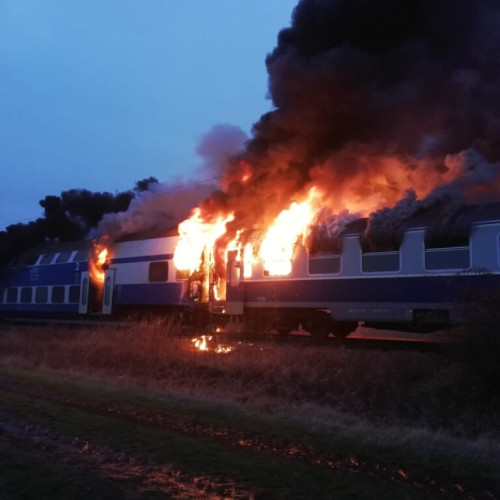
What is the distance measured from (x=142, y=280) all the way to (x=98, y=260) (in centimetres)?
356

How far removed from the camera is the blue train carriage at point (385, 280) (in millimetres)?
12711

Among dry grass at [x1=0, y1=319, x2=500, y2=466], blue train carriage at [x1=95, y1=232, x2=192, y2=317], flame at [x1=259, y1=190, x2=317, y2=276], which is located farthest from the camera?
blue train carriage at [x1=95, y1=232, x2=192, y2=317]

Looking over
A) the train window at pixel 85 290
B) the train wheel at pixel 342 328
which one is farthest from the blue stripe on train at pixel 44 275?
the train wheel at pixel 342 328

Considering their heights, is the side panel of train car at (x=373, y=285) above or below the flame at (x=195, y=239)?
below

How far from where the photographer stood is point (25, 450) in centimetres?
596

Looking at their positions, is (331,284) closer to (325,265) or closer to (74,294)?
(325,265)

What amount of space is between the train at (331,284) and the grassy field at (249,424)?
1.82m

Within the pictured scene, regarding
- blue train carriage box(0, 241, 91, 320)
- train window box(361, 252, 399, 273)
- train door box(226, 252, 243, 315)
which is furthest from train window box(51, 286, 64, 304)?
train window box(361, 252, 399, 273)

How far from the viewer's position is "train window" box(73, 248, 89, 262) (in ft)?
81.1

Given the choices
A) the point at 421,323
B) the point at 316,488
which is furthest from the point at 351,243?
the point at 316,488

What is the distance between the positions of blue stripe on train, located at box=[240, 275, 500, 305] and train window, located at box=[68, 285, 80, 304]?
1078 cm

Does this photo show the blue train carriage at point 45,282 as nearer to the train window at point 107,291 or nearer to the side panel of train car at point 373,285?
the train window at point 107,291

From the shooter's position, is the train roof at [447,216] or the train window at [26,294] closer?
the train roof at [447,216]

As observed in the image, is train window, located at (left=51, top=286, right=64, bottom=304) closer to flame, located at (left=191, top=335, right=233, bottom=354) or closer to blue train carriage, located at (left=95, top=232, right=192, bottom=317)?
blue train carriage, located at (left=95, top=232, right=192, bottom=317)
